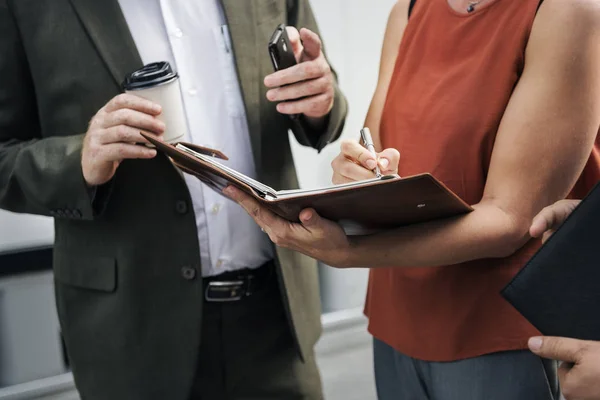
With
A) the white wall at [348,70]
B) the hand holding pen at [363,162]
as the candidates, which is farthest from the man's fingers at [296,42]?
the white wall at [348,70]

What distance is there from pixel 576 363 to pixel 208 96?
87cm

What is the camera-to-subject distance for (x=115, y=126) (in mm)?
1053

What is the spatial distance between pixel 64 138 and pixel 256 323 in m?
0.59

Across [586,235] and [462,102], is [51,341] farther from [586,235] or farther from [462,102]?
[586,235]

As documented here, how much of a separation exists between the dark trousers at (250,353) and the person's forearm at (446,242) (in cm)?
43

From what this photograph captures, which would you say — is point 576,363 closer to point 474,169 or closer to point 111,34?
point 474,169

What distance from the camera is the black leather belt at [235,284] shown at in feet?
4.31

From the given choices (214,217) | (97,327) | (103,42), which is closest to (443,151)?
(214,217)

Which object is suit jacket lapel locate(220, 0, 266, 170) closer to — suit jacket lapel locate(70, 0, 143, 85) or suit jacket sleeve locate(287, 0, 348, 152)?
suit jacket sleeve locate(287, 0, 348, 152)

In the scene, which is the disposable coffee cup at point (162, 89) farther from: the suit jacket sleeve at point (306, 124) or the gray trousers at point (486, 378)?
the gray trousers at point (486, 378)

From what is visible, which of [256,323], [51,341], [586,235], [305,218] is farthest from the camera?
[51,341]

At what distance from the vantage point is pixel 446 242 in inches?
38.4

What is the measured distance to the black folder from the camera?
80cm

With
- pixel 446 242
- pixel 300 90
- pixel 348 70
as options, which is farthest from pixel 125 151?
pixel 348 70
